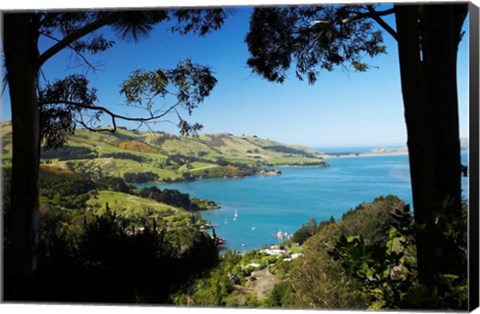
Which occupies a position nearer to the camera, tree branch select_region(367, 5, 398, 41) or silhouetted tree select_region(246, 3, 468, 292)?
silhouetted tree select_region(246, 3, 468, 292)

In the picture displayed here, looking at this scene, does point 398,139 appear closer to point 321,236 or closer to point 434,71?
point 434,71

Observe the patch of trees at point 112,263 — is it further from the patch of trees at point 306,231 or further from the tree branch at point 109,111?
the tree branch at point 109,111

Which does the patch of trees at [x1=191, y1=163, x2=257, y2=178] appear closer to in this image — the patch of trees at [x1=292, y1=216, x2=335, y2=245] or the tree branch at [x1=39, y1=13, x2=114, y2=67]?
the patch of trees at [x1=292, y1=216, x2=335, y2=245]

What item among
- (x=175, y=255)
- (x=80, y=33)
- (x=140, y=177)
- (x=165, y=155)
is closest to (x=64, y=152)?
(x=140, y=177)

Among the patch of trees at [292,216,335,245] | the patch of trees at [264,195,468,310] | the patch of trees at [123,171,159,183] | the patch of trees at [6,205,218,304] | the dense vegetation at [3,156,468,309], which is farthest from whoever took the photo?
the patch of trees at [123,171,159,183]

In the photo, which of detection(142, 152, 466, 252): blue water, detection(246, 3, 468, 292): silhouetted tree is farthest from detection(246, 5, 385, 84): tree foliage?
detection(142, 152, 466, 252): blue water

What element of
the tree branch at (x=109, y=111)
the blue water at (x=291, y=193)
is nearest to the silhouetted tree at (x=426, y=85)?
the blue water at (x=291, y=193)

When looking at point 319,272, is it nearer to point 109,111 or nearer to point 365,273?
point 365,273
